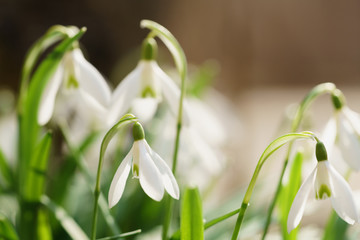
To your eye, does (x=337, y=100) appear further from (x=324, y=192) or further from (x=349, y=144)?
(x=324, y=192)

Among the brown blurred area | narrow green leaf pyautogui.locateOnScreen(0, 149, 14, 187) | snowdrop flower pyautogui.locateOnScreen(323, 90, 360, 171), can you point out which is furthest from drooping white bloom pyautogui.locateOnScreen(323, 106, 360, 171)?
the brown blurred area

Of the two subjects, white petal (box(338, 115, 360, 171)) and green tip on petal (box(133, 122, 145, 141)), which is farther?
white petal (box(338, 115, 360, 171))

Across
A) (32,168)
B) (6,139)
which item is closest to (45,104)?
(32,168)

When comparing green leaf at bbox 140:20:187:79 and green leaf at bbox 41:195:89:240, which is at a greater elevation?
green leaf at bbox 140:20:187:79

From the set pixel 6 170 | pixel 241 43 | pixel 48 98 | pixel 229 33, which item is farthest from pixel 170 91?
pixel 241 43

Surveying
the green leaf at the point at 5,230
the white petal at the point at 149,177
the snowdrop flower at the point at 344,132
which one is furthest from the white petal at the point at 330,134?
the green leaf at the point at 5,230

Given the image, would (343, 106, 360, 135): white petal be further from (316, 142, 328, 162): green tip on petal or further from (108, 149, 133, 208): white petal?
(108, 149, 133, 208): white petal
